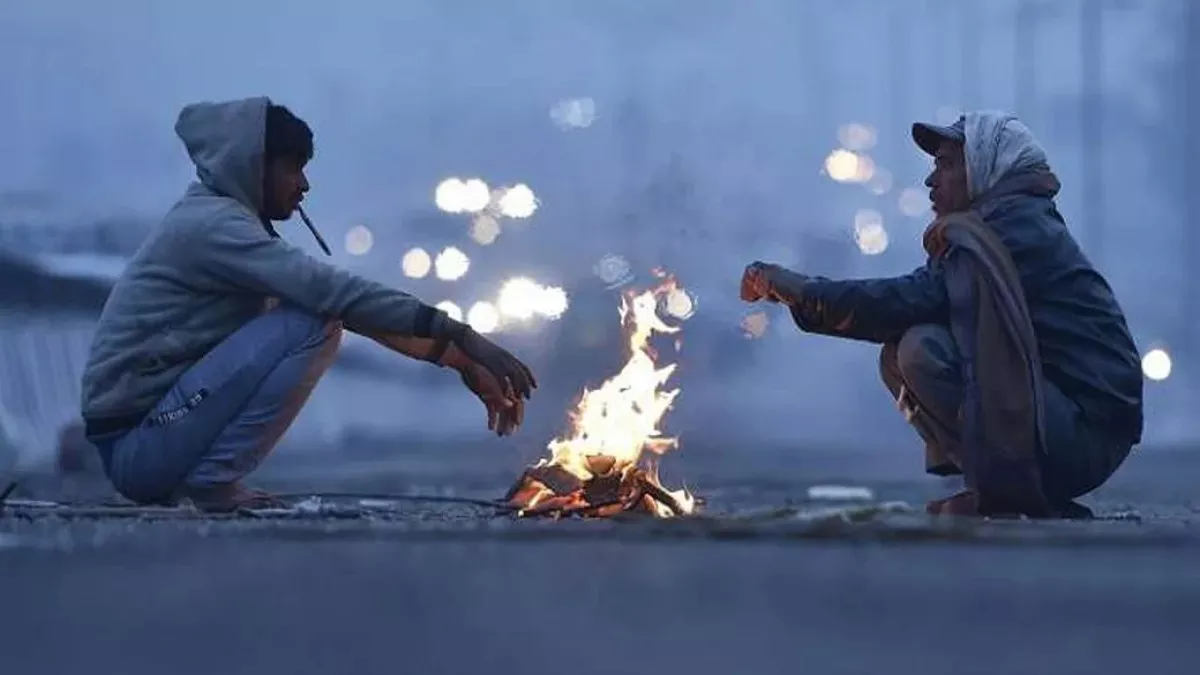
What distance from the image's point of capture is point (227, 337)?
4266 mm

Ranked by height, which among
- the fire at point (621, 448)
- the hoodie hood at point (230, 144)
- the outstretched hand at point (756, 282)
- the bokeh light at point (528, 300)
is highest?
the bokeh light at point (528, 300)

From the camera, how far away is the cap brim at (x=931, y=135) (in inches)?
170

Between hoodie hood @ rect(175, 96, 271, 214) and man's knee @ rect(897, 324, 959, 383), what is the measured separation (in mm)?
1471

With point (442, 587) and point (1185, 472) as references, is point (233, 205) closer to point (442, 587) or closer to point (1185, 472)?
point (442, 587)

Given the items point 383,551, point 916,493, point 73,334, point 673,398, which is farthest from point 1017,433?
point 73,334

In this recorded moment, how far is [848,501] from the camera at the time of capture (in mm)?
6043

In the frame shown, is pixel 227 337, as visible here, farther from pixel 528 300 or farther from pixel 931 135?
pixel 528 300

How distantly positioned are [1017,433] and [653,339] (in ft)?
3.36

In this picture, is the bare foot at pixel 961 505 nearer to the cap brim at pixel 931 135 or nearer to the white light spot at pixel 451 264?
the cap brim at pixel 931 135

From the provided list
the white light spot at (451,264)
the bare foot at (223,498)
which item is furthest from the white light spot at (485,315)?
the bare foot at (223,498)

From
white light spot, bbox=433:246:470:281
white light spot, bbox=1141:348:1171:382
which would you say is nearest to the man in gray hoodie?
white light spot, bbox=433:246:470:281

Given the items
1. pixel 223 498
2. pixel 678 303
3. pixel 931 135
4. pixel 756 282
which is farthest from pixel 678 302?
pixel 223 498

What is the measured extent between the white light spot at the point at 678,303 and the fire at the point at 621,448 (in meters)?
0.12

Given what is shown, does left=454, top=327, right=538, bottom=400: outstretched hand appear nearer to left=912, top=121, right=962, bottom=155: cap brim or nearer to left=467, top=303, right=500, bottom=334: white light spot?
left=912, top=121, right=962, bottom=155: cap brim
